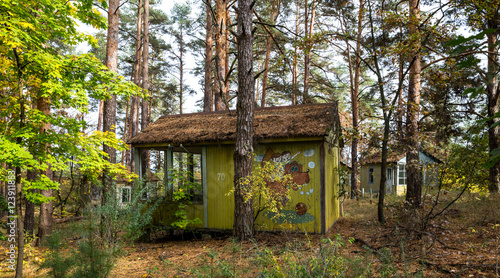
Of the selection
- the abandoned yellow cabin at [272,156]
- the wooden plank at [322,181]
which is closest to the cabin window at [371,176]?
the abandoned yellow cabin at [272,156]

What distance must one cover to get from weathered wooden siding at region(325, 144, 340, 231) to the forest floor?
17.1 inches

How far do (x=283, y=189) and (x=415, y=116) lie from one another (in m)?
4.45

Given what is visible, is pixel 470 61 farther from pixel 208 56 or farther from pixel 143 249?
pixel 208 56

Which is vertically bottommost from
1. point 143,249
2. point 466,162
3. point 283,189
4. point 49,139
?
point 143,249

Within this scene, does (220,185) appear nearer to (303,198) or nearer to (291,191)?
(291,191)

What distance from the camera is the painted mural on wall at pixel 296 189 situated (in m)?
7.49

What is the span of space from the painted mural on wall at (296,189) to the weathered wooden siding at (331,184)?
0.55 metres

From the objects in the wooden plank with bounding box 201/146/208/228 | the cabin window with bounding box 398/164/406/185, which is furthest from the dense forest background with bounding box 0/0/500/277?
the cabin window with bounding box 398/164/406/185

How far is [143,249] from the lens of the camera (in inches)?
286

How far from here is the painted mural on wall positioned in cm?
749

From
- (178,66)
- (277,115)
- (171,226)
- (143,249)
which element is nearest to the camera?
(143,249)

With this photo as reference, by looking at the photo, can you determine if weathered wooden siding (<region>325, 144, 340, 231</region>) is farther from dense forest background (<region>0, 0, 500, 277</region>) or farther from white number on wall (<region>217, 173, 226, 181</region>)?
white number on wall (<region>217, 173, 226, 181</region>)

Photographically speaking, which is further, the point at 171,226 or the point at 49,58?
the point at 171,226

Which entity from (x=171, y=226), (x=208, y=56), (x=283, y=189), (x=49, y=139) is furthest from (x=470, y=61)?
(x=208, y=56)
